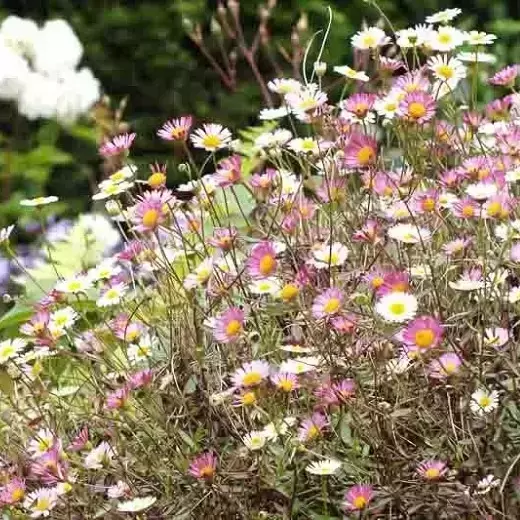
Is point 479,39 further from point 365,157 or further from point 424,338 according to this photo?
point 424,338

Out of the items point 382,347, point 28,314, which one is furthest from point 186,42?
point 382,347

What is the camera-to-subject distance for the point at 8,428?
1.29 metres

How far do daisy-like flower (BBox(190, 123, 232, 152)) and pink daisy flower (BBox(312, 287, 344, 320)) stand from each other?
0.74 feet

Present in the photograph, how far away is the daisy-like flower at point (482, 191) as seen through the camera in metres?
1.06

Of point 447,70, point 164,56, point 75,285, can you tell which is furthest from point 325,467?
point 164,56

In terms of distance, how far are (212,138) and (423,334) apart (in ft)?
1.16

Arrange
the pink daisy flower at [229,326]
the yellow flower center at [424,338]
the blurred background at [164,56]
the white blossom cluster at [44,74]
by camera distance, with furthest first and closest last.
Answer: the blurred background at [164,56] → the white blossom cluster at [44,74] → the pink daisy flower at [229,326] → the yellow flower center at [424,338]

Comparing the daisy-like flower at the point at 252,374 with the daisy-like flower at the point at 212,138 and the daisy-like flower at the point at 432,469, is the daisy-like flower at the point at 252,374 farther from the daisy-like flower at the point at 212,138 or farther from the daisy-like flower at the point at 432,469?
the daisy-like flower at the point at 212,138

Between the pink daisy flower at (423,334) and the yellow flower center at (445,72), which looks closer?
the pink daisy flower at (423,334)

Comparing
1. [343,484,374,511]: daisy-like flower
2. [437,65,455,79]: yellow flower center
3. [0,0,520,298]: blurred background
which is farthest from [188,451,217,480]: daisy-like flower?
[0,0,520,298]: blurred background

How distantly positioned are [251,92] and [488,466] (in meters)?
3.15

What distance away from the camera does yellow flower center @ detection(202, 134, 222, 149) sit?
1180mm

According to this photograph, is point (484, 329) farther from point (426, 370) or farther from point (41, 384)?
point (41, 384)

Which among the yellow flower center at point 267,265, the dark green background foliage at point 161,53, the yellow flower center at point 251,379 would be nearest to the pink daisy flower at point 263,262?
the yellow flower center at point 267,265
